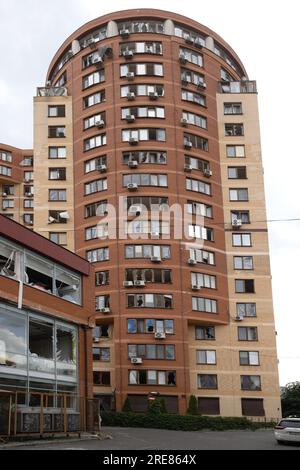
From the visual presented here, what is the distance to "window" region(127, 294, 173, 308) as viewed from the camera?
50.9 metres

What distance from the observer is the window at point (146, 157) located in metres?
54.7

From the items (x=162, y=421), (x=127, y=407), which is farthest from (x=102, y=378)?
(x=162, y=421)

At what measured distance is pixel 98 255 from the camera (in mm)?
53375

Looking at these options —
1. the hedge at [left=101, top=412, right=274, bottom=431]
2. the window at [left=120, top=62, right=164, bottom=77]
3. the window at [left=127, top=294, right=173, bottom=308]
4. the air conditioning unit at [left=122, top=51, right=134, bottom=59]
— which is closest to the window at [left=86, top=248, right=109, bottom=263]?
the window at [left=127, top=294, right=173, bottom=308]

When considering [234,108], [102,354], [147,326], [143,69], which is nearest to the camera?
[147,326]

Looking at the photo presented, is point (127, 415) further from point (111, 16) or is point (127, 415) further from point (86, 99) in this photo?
point (111, 16)

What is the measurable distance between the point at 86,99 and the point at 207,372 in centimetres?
2725

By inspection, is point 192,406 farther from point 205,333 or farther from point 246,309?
point 246,309

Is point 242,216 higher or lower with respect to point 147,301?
higher

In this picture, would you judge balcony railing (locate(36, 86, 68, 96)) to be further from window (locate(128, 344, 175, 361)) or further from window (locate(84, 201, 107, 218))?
window (locate(128, 344, 175, 361))

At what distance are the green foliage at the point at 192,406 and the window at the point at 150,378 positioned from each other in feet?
6.08

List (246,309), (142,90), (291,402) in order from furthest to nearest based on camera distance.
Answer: (291,402) → (142,90) → (246,309)

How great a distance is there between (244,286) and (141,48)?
930 inches

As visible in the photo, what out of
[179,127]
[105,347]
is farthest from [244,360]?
[179,127]
